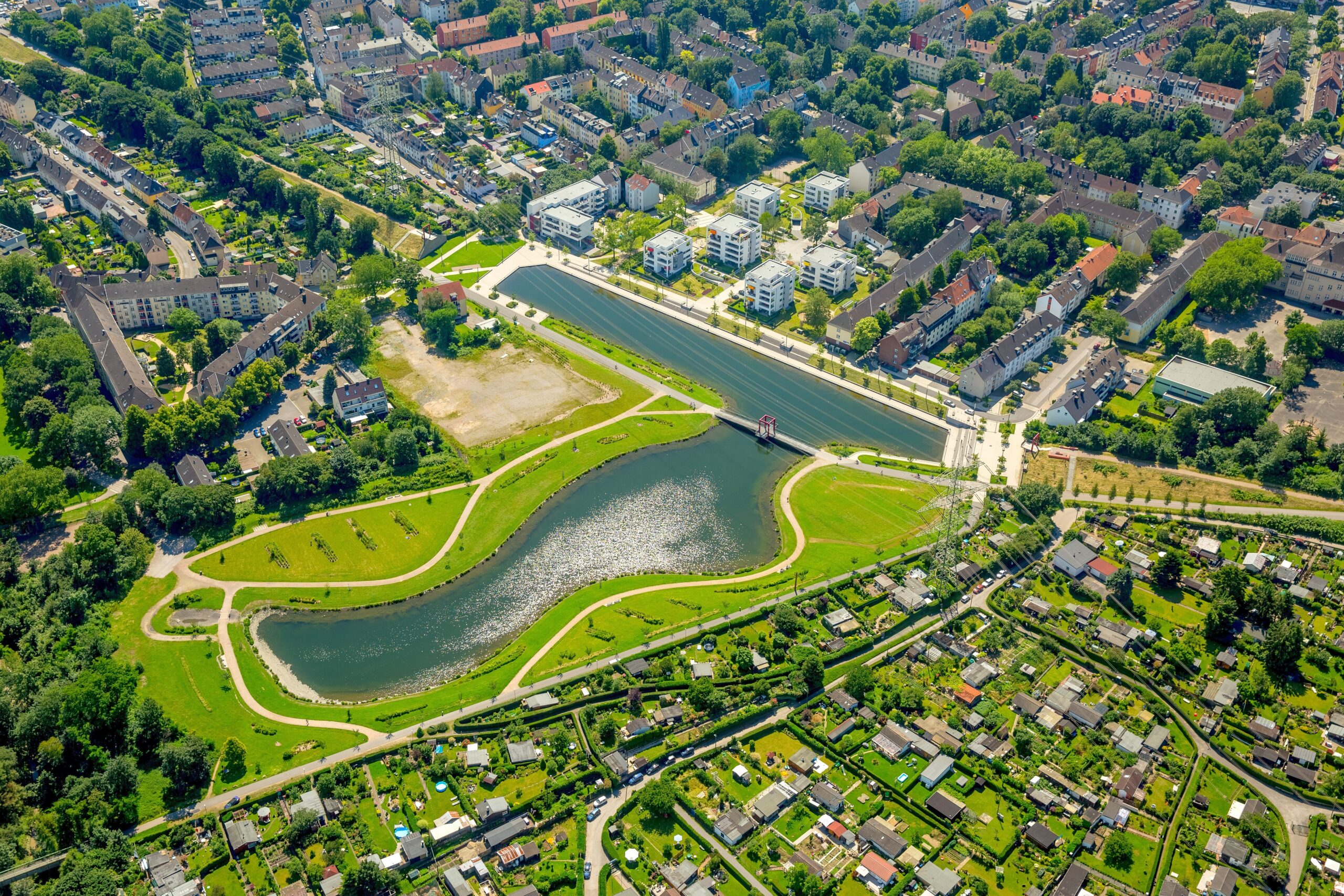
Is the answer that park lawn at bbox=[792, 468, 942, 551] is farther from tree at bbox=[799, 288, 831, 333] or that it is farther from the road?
the road

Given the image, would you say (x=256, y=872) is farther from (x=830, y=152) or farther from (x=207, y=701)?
(x=830, y=152)

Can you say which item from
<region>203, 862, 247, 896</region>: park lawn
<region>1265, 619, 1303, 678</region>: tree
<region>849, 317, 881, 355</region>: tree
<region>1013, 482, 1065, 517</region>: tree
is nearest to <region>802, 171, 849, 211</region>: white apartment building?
<region>849, 317, 881, 355</region>: tree

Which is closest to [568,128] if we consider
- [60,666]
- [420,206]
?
[420,206]

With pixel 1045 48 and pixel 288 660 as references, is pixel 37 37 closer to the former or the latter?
pixel 288 660

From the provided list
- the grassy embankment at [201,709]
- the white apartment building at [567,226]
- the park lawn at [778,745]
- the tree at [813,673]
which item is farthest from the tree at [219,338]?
the park lawn at [778,745]

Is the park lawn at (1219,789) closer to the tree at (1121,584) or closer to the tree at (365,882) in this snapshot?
the tree at (1121,584)

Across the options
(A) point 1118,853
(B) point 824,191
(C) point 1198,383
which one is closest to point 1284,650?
(A) point 1118,853
